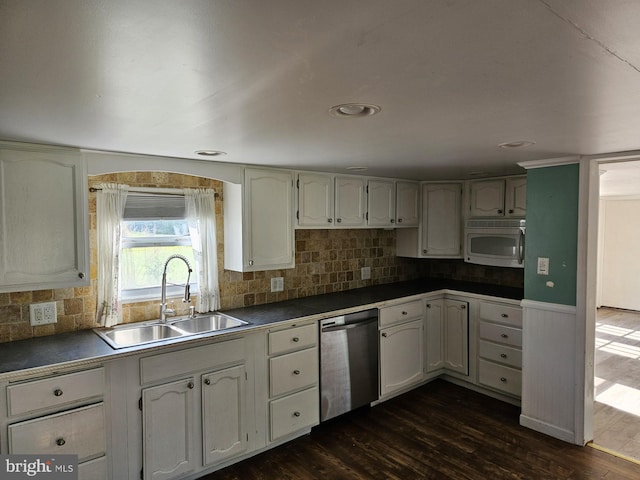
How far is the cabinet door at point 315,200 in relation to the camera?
3.38m

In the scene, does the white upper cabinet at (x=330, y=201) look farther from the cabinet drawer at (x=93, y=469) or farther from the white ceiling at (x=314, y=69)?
the cabinet drawer at (x=93, y=469)

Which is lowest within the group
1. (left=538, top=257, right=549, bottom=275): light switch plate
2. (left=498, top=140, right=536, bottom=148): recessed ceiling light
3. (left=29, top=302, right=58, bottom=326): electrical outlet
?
(left=29, top=302, right=58, bottom=326): electrical outlet

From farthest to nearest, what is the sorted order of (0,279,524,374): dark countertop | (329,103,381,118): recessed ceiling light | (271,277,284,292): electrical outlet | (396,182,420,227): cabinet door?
1. (396,182,420,227): cabinet door
2. (271,277,284,292): electrical outlet
3. (0,279,524,374): dark countertop
4. (329,103,381,118): recessed ceiling light

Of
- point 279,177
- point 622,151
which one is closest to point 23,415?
point 279,177

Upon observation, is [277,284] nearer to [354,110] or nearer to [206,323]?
[206,323]

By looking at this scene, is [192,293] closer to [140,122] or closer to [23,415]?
[23,415]

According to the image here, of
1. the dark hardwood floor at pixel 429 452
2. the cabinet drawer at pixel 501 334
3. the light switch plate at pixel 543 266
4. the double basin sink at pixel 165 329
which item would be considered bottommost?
the dark hardwood floor at pixel 429 452

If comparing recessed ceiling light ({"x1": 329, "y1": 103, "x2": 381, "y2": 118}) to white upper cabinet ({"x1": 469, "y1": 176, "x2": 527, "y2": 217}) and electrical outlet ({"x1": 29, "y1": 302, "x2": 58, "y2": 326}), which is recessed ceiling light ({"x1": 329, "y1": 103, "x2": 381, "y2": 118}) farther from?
white upper cabinet ({"x1": 469, "y1": 176, "x2": 527, "y2": 217})

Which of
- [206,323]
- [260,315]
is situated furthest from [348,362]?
[206,323]

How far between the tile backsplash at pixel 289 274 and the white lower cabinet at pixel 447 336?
2.12 feet

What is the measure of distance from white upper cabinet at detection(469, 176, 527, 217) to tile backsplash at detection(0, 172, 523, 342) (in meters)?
0.68

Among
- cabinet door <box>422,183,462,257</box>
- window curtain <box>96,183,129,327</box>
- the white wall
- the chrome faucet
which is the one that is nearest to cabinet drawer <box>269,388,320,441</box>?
the chrome faucet

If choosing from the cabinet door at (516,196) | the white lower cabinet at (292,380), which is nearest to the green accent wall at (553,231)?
the cabinet door at (516,196)

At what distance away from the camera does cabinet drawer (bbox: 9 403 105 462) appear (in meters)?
1.94
